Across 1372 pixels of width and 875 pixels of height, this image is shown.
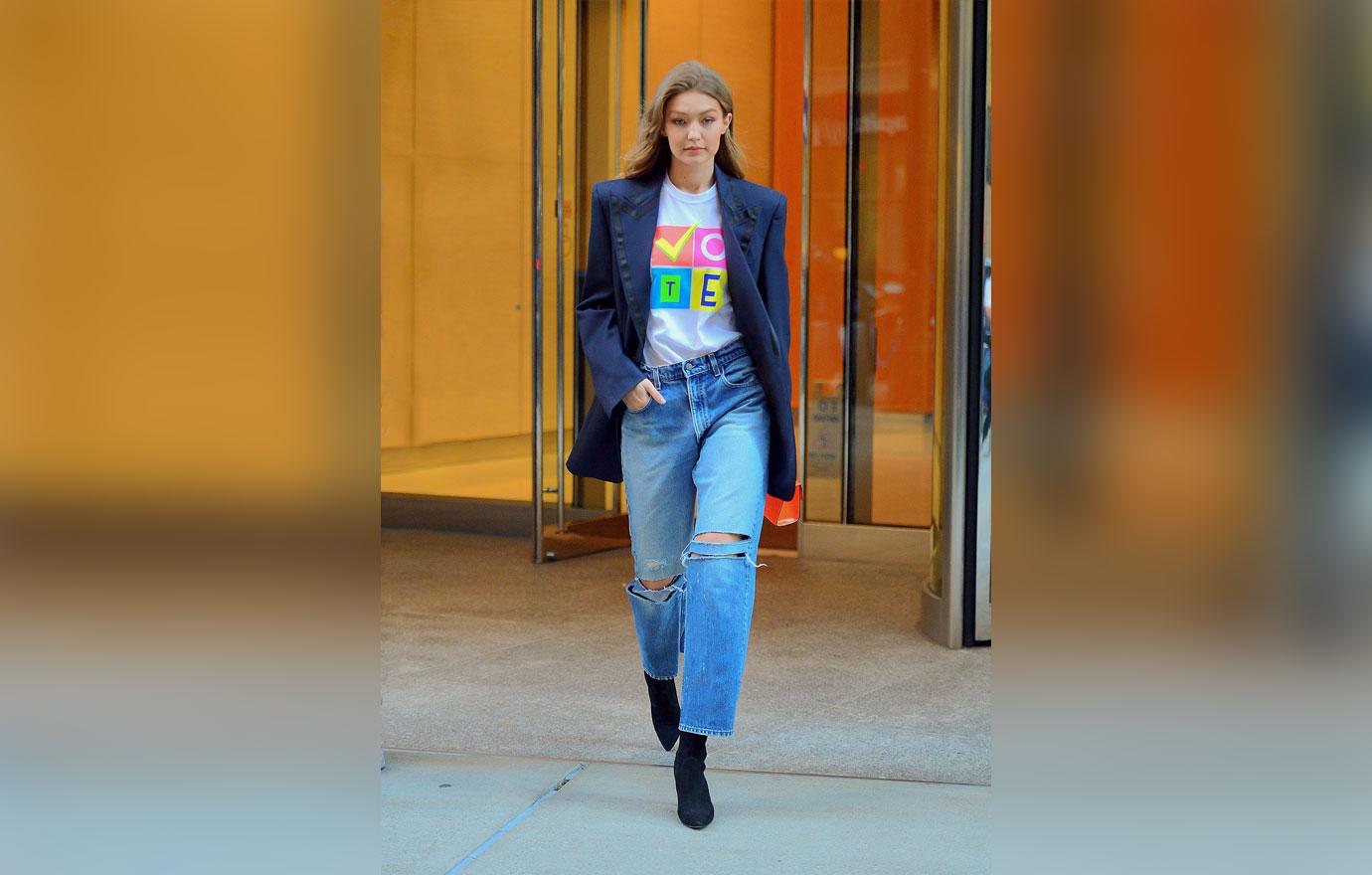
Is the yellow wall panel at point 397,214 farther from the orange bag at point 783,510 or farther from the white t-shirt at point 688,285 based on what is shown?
the white t-shirt at point 688,285

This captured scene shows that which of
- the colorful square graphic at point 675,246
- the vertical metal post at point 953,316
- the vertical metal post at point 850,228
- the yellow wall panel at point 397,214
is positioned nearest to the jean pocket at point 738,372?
the colorful square graphic at point 675,246

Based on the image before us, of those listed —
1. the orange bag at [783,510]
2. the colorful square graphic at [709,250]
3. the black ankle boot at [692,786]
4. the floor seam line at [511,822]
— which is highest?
the colorful square graphic at [709,250]

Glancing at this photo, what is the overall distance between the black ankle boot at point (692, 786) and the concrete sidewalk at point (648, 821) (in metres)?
0.03

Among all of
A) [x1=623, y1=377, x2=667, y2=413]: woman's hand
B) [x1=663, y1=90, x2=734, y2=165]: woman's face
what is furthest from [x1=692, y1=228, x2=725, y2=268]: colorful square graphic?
[x1=623, y1=377, x2=667, y2=413]: woman's hand

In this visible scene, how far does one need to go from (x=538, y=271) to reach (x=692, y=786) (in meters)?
4.19

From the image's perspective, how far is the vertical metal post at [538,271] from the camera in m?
6.81

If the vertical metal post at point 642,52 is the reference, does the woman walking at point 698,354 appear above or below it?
below

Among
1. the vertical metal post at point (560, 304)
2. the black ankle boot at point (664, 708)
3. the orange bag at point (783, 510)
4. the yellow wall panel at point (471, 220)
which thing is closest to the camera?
the orange bag at point (783, 510)

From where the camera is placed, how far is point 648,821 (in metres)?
3.09

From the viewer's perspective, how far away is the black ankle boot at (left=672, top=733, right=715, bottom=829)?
9.98ft

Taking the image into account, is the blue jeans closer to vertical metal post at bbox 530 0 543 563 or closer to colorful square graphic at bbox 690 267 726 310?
colorful square graphic at bbox 690 267 726 310
